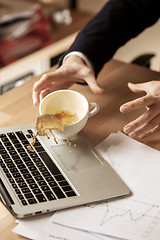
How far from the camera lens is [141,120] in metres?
0.97

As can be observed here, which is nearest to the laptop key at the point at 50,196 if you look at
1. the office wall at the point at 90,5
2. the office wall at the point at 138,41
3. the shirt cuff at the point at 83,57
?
the shirt cuff at the point at 83,57

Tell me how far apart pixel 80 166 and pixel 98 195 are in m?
0.11

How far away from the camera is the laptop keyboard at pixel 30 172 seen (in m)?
0.82

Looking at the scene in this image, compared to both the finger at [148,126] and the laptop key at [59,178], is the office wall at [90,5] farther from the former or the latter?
the laptop key at [59,178]

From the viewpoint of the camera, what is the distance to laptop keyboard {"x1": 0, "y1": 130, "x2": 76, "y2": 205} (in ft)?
2.70

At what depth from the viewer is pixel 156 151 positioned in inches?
39.4

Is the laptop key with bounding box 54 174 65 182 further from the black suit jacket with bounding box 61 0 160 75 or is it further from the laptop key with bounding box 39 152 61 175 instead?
the black suit jacket with bounding box 61 0 160 75

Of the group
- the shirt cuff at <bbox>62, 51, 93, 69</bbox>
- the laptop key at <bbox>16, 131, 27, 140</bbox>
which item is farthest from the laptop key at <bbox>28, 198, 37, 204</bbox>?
the shirt cuff at <bbox>62, 51, 93, 69</bbox>

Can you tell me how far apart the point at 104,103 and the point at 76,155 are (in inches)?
10.7

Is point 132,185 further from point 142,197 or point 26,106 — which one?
point 26,106

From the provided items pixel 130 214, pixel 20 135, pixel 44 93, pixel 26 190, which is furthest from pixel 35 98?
pixel 130 214

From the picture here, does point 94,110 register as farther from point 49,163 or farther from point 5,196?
point 5,196

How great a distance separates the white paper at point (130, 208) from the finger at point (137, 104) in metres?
0.12

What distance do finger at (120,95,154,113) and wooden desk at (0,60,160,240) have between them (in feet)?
0.39
